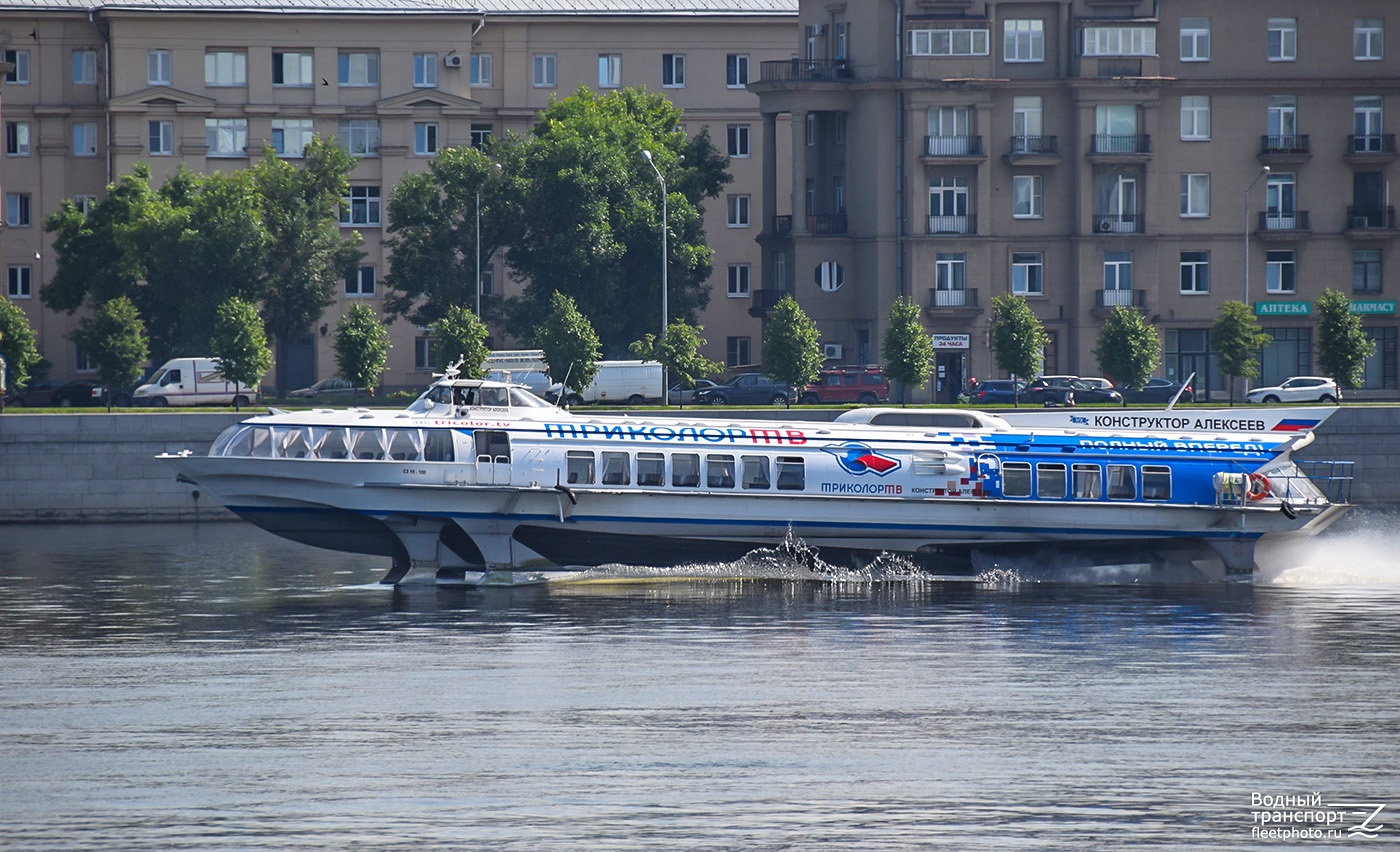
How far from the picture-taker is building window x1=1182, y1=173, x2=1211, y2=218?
90562 millimetres

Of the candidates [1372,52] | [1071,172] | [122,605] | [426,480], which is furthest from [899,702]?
[1372,52]

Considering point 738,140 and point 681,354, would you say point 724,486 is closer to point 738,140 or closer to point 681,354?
point 681,354

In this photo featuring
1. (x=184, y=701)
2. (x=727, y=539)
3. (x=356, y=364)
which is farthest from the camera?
(x=356, y=364)

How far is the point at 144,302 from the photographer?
294 feet

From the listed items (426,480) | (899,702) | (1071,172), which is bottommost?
(899,702)

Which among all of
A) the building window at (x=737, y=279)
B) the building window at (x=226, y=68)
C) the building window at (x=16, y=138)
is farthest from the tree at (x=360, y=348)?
the building window at (x=16, y=138)

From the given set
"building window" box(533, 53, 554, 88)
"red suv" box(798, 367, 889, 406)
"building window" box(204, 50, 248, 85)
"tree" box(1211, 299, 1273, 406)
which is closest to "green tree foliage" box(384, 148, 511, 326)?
"building window" box(533, 53, 554, 88)

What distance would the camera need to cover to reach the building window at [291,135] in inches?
3984

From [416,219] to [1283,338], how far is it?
4105 centimetres

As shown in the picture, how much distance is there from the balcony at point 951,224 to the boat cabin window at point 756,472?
5133cm

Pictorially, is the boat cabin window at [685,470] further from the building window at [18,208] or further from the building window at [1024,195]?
the building window at [18,208]

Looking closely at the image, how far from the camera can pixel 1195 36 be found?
8962cm

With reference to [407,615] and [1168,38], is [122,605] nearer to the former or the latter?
[407,615]

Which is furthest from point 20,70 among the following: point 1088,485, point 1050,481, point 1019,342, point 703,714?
point 703,714
